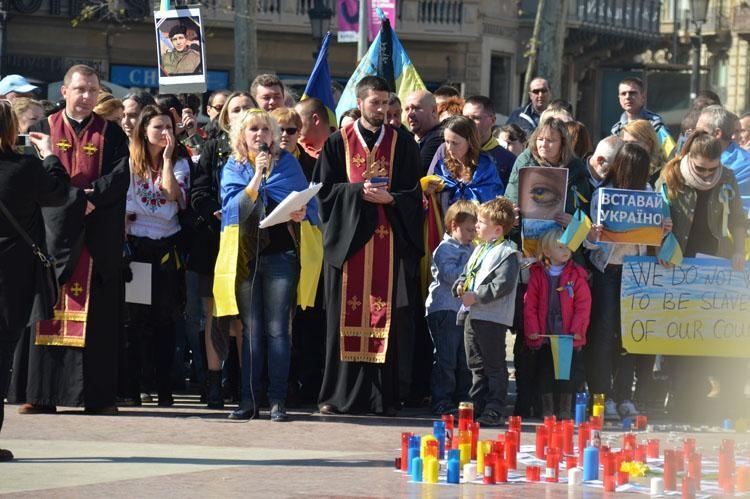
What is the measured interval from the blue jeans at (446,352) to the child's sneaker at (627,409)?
45.2 inches

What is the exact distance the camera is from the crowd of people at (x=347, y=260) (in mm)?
11648

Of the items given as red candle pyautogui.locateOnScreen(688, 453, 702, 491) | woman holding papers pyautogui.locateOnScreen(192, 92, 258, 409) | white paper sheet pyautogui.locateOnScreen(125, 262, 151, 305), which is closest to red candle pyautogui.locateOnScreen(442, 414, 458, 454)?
red candle pyautogui.locateOnScreen(688, 453, 702, 491)

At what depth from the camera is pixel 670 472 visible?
29.3 ft

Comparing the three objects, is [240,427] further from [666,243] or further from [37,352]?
[666,243]

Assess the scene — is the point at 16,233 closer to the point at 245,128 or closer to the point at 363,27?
the point at 245,128

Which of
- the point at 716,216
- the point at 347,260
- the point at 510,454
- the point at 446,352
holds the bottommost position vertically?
the point at 510,454

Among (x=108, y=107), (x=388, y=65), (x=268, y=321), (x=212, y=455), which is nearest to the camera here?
(x=212, y=455)

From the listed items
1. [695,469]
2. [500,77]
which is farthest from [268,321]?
[500,77]

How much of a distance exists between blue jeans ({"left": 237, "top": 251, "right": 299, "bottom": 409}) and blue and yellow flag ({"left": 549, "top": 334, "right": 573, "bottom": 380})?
1887 mm

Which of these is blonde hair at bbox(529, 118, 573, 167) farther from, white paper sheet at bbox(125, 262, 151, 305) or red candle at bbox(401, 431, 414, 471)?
red candle at bbox(401, 431, 414, 471)

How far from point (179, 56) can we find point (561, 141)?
376 centimetres

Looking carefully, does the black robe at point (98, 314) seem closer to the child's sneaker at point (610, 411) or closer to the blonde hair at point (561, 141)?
the blonde hair at point (561, 141)

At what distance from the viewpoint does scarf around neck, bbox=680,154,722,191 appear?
1268cm

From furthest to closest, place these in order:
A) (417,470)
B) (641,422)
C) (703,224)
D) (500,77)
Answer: (500,77), (703,224), (641,422), (417,470)
